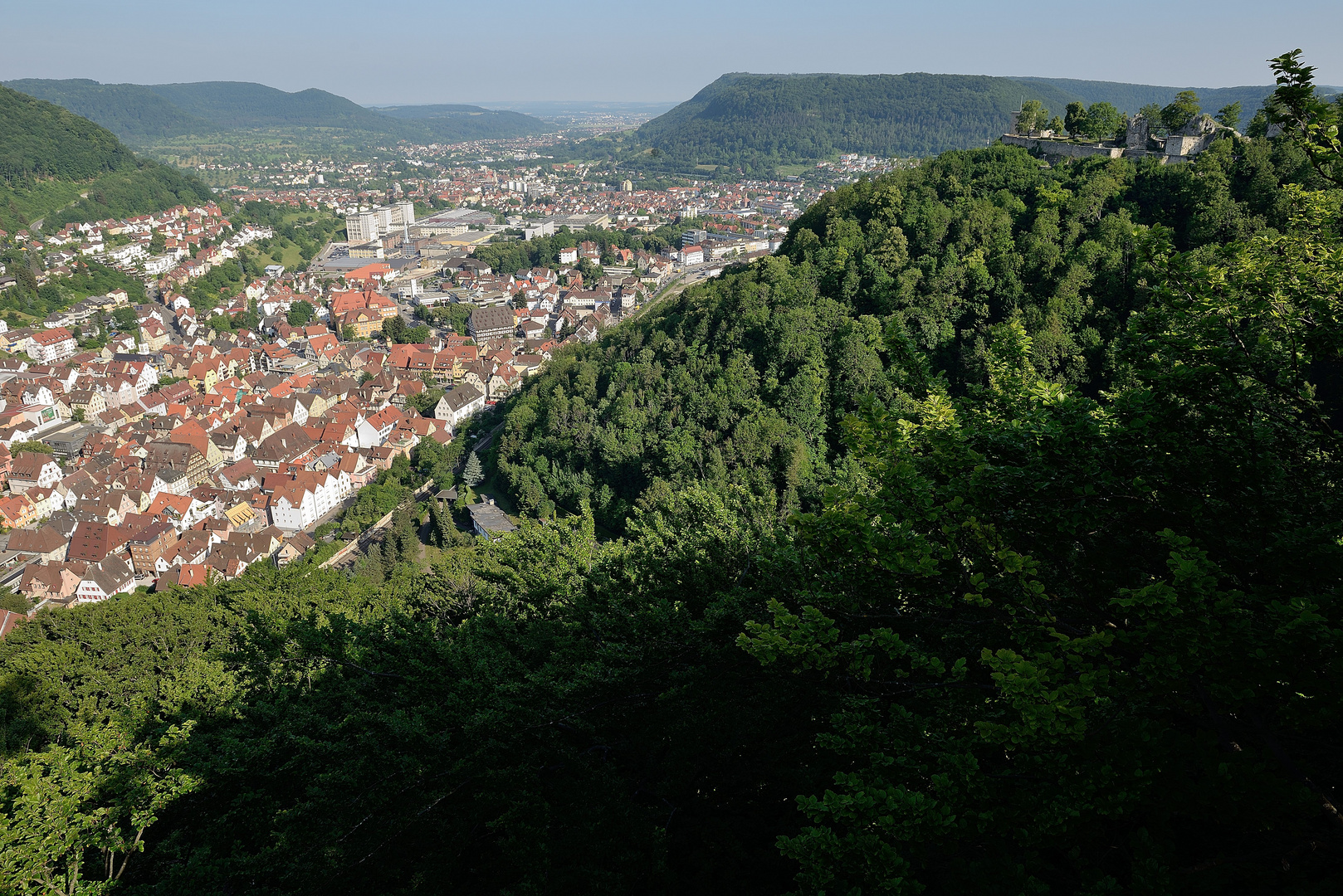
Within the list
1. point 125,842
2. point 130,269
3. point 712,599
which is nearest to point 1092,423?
point 712,599

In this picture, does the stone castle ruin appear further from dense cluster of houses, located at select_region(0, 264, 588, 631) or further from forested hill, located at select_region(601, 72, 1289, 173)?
forested hill, located at select_region(601, 72, 1289, 173)

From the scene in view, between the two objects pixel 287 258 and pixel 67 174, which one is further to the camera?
pixel 67 174

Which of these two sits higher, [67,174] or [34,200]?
[67,174]

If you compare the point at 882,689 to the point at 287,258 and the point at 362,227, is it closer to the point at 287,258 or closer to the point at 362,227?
the point at 287,258

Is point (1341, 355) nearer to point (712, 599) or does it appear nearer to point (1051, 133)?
point (712, 599)

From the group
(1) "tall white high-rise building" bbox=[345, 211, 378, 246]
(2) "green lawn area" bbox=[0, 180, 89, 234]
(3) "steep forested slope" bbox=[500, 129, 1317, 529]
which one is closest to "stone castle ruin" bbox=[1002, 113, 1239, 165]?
(3) "steep forested slope" bbox=[500, 129, 1317, 529]

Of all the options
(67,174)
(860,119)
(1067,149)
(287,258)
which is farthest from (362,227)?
(860,119)

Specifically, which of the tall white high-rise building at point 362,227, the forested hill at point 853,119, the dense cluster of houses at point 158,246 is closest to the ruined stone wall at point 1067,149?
the dense cluster of houses at point 158,246
